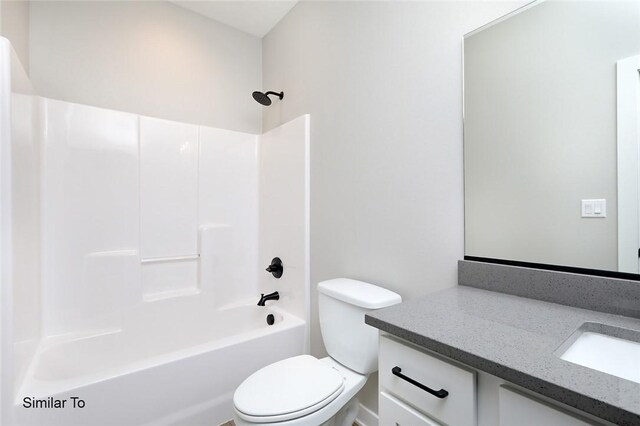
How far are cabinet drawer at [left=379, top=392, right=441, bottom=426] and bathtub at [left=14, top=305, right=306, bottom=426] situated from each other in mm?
984

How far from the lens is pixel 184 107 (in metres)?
2.25

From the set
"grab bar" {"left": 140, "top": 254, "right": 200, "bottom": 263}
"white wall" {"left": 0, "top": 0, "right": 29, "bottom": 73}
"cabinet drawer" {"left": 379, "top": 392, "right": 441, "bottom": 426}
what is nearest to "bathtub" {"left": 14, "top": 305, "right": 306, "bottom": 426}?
"grab bar" {"left": 140, "top": 254, "right": 200, "bottom": 263}

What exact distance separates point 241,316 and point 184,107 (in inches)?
66.5

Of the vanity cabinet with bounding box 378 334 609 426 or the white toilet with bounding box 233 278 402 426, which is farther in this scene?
the white toilet with bounding box 233 278 402 426

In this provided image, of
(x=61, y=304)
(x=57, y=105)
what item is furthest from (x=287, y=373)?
(x=57, y=105)

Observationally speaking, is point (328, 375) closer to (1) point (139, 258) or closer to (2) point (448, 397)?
(2) point (448, 397)

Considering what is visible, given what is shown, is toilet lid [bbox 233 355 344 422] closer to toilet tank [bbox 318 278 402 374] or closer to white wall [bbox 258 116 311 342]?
toilet tank [bbox 318 278 402 374]

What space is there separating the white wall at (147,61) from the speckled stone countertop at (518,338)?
218cm

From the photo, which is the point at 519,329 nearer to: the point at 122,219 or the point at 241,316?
the point at 241,316

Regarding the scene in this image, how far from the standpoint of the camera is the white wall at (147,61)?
178cm

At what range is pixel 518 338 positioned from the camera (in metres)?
0.67

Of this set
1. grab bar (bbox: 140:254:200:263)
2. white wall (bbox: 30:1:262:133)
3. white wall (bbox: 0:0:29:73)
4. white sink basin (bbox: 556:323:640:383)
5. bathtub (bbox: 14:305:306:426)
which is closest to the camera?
white sink basin (bbox: 556:323:640:383)

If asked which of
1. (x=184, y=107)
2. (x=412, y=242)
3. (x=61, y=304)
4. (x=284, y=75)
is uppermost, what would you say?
(x=284, y=75)

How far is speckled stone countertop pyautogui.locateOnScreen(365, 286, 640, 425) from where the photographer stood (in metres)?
Result: 0.46
